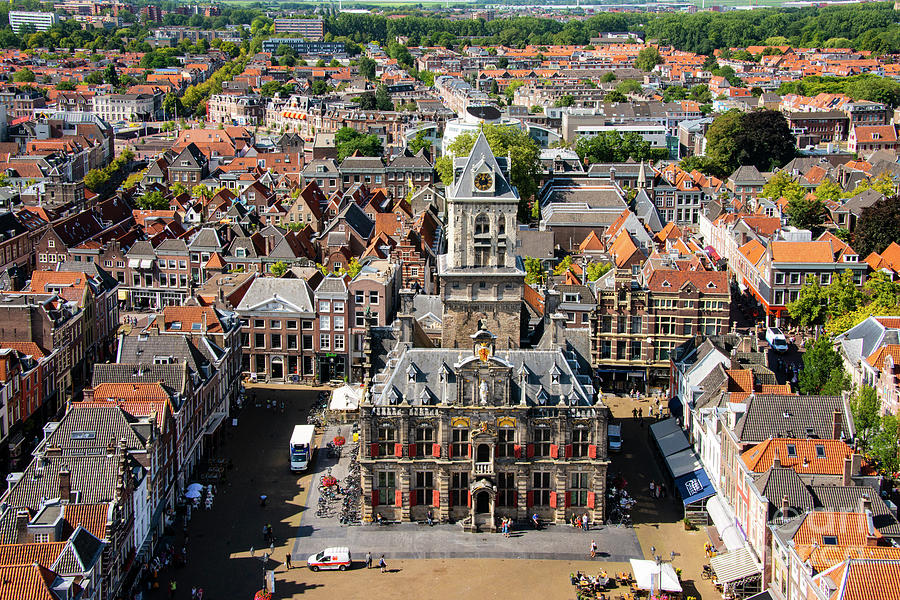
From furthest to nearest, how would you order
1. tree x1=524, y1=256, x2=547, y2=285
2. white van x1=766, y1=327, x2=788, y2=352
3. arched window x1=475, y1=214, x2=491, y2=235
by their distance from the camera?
tree x1=524, y1=256, x2=547, y2=285 < white van x1=766, y1=327, x2=788, y2=352 < arched window x1=475, y1=214, x2=491, y2=235

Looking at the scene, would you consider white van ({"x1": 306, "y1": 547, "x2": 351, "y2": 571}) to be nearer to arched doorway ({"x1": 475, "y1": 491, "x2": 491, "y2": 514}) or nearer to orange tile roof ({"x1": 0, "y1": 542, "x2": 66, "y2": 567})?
arched doorway ({"x1": 475, "y1": 491, "x2": 491, "y2": 514})

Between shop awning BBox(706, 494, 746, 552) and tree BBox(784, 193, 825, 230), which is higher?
tree BBox(784, 193, 825, 230)

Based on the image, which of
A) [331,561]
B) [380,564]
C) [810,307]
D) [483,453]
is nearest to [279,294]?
[483,453]

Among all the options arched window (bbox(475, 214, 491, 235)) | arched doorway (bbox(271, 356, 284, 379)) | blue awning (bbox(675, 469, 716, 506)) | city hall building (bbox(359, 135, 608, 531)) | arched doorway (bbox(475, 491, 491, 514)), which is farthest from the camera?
arched doorway (bbox(271, 356, 284, 379))

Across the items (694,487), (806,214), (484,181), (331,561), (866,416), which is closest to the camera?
(331,561)

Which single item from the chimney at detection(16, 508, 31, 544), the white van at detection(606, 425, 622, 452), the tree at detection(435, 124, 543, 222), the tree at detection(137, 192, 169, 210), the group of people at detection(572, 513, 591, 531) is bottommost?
the group of people at detection(572, 513, 591, 531)

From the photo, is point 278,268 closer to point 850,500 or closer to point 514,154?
point 514,154

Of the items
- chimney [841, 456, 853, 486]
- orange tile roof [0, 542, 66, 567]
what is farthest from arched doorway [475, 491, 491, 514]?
orange tile roof [0, 542, 66, 567]
